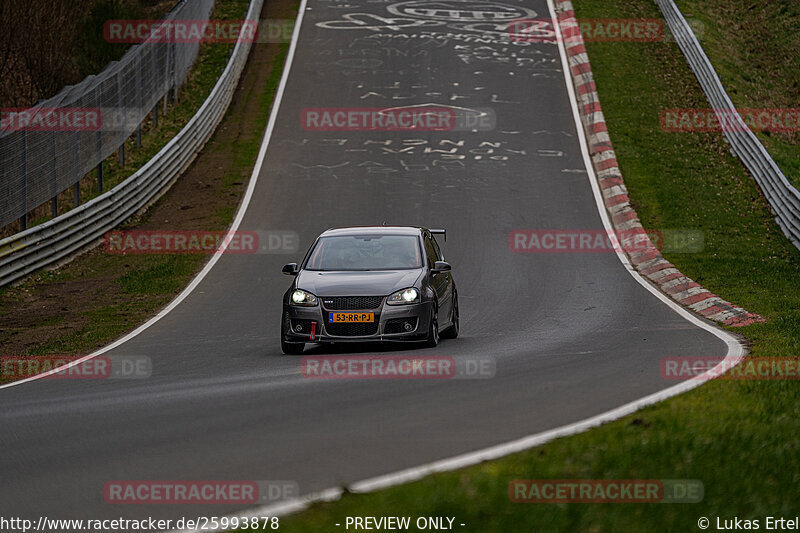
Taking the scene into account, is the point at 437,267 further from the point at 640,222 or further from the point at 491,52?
the point at 491,52

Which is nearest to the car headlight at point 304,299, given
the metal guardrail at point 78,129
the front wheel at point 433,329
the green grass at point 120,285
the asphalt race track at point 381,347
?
the asphalt race track at point 381,347

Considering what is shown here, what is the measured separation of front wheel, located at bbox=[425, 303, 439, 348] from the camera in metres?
13.6

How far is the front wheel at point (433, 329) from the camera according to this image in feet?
44.5

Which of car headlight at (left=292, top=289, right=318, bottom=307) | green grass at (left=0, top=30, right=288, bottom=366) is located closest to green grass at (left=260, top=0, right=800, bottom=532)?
car headlight at (left=292, top=289, right=318, bottom=307)

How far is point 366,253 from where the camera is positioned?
14820mm

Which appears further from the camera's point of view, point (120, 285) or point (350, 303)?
point (120, 285)

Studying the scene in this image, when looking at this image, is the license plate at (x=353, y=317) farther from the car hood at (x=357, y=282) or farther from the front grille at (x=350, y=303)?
the car hood at (x=357, y=282)

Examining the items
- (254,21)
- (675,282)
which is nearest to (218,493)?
(675,282)

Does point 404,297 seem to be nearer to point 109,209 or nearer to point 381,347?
point 381,347

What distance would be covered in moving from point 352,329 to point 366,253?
178 centimetres

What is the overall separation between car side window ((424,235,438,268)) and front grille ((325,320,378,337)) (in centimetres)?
180

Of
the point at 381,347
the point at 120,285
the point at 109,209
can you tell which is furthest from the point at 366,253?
the point at 109,209

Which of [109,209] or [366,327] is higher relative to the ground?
[109,209]

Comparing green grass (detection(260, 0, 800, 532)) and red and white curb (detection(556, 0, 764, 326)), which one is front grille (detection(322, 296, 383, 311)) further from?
red and white curb (detection(556, 0, 764, 326))
